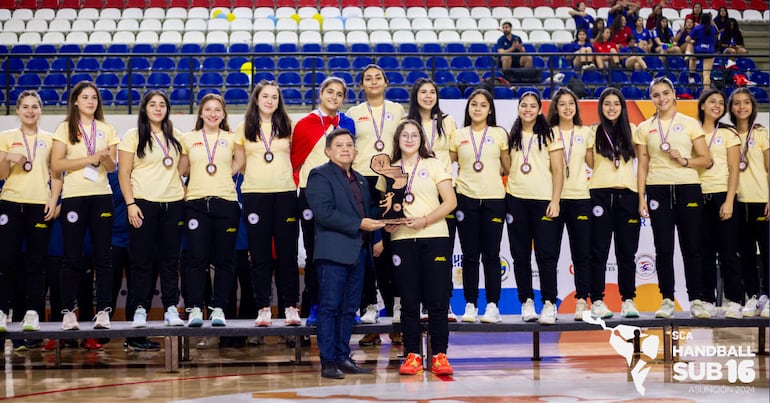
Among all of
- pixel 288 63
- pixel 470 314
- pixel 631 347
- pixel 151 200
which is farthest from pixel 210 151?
pixel 288 63

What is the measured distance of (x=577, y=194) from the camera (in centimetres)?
557

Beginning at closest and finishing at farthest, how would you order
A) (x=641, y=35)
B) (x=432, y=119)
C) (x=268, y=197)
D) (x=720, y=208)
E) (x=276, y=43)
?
1. (x=268, y=197)
2. (x=432, y=119)
3. (x=720, y=208)
4. (x=641, y=35)
5. (x=276, y=43)

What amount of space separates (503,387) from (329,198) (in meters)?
1.45

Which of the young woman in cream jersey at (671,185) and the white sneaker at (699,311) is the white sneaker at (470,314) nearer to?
the young woman in cream jersey at (671,185)

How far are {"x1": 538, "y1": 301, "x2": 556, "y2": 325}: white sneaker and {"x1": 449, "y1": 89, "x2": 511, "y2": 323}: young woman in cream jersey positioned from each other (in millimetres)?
282

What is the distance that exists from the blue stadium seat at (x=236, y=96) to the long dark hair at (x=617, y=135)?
450 centimetres

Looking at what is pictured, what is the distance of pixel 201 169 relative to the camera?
5.39m

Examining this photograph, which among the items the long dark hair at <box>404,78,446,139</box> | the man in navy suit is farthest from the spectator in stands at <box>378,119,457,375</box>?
the long dark hair at <box>404,78,446,139</box>

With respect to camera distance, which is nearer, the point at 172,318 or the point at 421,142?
the point at 421,142

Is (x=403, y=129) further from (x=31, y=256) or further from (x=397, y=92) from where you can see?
(x=397, y=92)

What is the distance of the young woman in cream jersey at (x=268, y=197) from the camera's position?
209 inches

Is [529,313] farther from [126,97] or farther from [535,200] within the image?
[126,97]

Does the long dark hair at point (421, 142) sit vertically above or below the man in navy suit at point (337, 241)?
above

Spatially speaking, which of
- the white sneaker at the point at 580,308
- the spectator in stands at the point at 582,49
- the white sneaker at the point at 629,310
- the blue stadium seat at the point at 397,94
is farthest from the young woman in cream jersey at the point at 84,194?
the spectator in stands at the point at 582,49
